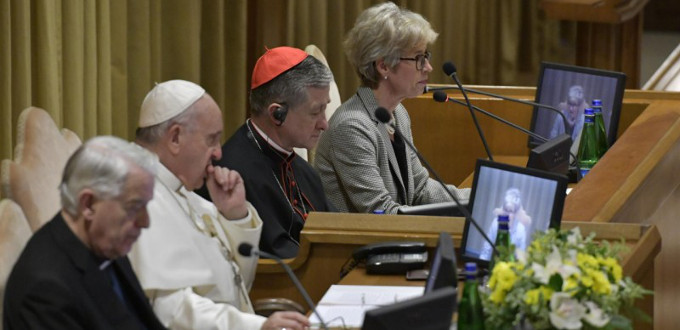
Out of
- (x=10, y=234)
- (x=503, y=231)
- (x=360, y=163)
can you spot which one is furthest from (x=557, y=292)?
(x=360, y=163)

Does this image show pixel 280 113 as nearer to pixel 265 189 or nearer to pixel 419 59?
pixel 265 189

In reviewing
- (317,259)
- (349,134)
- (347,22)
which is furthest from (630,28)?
(317,259)

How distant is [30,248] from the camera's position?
2.49 meters

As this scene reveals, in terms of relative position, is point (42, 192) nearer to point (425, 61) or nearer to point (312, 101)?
point (312, 101)

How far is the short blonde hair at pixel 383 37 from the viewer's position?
15.7 feet

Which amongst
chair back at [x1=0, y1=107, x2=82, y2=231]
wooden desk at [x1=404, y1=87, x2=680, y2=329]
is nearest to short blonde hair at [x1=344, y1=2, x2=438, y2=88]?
wooden desk at [x1=404, y1=87, x2=680, y2=329]

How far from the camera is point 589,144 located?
4641mm

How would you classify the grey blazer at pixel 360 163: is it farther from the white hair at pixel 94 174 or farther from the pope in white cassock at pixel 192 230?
the white hair at pixel 94 174

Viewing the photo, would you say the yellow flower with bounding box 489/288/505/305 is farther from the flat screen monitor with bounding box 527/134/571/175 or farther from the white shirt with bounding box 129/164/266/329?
the flat screen monitor with bounding box 527/134/571/175

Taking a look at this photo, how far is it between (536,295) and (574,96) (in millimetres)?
2580

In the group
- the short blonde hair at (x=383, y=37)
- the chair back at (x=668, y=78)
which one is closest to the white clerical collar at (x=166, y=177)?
the short blonde hair at (x=383, y=37)

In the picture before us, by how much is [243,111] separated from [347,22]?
108 centimetres

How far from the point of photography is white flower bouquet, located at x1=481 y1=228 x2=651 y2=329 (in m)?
2.39

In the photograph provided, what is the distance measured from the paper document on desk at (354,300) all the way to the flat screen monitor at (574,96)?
160 cm
